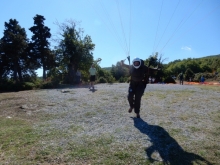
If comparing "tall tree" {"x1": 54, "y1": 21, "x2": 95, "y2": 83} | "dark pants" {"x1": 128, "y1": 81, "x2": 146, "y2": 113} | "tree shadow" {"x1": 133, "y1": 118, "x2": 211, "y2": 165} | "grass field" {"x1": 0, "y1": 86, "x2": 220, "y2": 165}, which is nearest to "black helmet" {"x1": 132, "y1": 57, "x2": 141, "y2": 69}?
"dark pants" {"x1": 128, "y1": 81, "x2": 146, "y2": 113}

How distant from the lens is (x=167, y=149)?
4875mm

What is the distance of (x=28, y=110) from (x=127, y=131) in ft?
16.1

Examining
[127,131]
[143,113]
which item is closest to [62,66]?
[143,113]

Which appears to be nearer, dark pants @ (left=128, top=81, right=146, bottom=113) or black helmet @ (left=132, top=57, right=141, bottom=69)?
black helmet @ (left=132, top=57, right=141, bottom=69)

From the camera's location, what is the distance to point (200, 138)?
5.55 m

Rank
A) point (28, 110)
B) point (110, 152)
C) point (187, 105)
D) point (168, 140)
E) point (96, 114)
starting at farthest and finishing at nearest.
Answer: point (187, 105)
point (28, 110)
point (96, 114)
point (168, 140)
point (110, 152)

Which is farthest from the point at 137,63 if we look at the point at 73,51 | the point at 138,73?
the point at 73,51

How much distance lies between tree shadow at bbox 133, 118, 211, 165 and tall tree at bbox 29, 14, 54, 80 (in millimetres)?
27649

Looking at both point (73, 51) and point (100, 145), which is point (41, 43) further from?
point (100, 145)

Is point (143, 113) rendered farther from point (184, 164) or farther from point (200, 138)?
point (184, 164)

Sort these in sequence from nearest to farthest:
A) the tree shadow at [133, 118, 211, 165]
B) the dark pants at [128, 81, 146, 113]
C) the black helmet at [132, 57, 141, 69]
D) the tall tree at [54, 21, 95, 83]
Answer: the tree shadow at [133, 118, 211, 165], the black helmet at [132, 57, 141, 69], the dark pants at [128, 81, 146, 113], the tall tree at [54, 21, 95, 83]

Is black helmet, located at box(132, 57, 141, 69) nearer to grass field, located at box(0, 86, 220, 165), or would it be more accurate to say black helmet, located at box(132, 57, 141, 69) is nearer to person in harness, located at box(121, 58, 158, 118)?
person in harness, located at box(121, 58, 158, 118)

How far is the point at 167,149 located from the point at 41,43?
30.3m

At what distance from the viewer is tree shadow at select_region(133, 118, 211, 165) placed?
4332 mm
